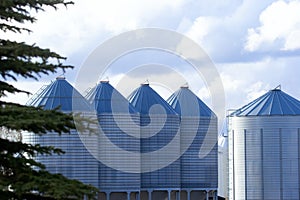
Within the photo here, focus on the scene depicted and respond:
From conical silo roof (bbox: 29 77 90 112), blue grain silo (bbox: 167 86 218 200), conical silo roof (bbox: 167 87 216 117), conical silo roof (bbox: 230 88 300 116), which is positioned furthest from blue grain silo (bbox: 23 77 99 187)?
conical silo roof (bbox: 230 88 300 116)

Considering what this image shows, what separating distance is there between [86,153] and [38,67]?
72.4m

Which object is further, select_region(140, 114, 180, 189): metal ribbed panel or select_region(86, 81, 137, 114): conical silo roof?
select_region(140, 114, 180, 189): metal ribbed panel

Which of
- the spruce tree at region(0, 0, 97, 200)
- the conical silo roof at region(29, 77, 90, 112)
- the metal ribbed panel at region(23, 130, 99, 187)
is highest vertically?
the conical silo roof at region(29, 77, 90, 112)

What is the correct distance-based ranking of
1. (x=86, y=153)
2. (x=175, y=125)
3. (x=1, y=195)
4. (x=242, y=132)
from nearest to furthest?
(x=1, y=195) < (x=86, y=153) < (x=175, y=125) < (x=242, y=132)

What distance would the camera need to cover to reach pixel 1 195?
481 inches

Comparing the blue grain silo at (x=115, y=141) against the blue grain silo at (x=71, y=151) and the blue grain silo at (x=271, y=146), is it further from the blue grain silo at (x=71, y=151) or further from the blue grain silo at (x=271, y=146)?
the blue grain silo at (x=271, y=146)

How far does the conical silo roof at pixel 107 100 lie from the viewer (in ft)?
286

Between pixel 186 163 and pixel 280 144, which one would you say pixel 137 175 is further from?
pixel 280 144

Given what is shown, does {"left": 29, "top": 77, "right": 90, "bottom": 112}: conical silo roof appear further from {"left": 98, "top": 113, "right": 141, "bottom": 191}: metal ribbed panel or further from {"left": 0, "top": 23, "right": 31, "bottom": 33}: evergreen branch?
{"left": 0, "top": 23, "right": 31, "bottom": 33}: evergreen branch

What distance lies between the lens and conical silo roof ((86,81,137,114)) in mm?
87250

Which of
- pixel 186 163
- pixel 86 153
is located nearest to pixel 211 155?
pixel 186 163

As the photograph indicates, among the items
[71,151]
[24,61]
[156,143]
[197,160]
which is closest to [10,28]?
[24,61]

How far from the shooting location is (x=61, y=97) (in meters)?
84.7

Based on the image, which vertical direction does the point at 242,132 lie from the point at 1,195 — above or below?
above
